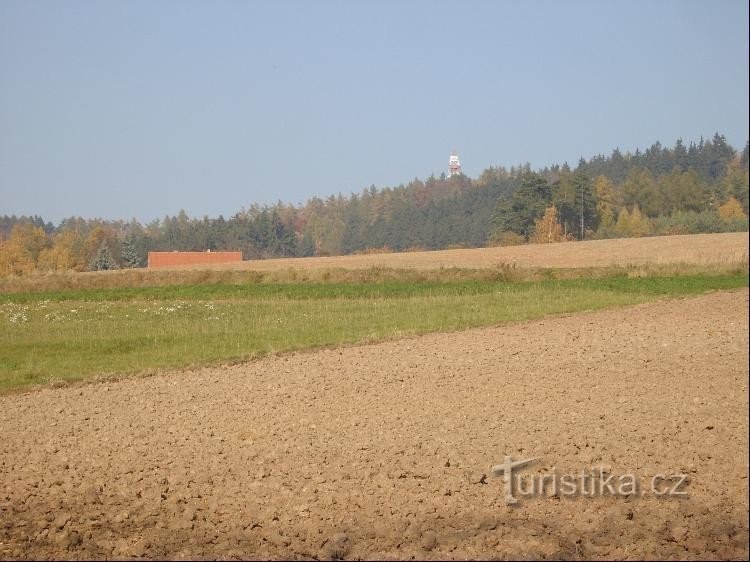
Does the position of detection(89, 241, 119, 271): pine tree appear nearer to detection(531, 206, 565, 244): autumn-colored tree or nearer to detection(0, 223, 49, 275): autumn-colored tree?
detection(0, 223, 49, 275): autumn-colored tree

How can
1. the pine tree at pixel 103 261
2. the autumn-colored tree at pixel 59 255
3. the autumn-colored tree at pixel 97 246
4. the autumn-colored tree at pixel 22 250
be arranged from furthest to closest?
the autumn-colored tree at pixel 97 246
the pine tree at pixel 103 261
the autumn-colored tree at pixel 59 255
the autumn-colored tree at pixel 22 250

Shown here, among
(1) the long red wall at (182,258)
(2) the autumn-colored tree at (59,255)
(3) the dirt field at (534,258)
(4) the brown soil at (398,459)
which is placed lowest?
(4) the brown soil at (398,459)

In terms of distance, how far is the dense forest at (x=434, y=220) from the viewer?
1447 inches

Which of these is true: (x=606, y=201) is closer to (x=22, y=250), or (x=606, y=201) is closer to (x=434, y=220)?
(x=22, y=250)

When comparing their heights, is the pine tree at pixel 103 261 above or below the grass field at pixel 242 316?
above

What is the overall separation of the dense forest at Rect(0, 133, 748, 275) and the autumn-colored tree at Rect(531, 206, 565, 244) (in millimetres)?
95

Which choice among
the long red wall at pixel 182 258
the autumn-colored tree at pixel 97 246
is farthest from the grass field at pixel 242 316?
the autumn-colored tree at pixel 97 246

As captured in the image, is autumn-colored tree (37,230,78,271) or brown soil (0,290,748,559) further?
autumn-colored tree (37,230,78,271)

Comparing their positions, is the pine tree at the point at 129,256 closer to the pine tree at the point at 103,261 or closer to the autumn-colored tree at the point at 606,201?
the pine tree at the point at 103,261

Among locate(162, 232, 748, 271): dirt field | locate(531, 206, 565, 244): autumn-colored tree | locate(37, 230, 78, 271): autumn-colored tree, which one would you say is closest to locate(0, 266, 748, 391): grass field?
locate(162, 232, 748, 271): dirt field

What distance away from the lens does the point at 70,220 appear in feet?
541

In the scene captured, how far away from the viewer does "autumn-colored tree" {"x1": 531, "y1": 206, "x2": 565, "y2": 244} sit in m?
72.4

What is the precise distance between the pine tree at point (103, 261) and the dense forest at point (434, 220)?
141 millimetres

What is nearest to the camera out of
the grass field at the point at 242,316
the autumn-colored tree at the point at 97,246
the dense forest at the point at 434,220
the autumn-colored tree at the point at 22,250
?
the grass field at the point at 242,316
